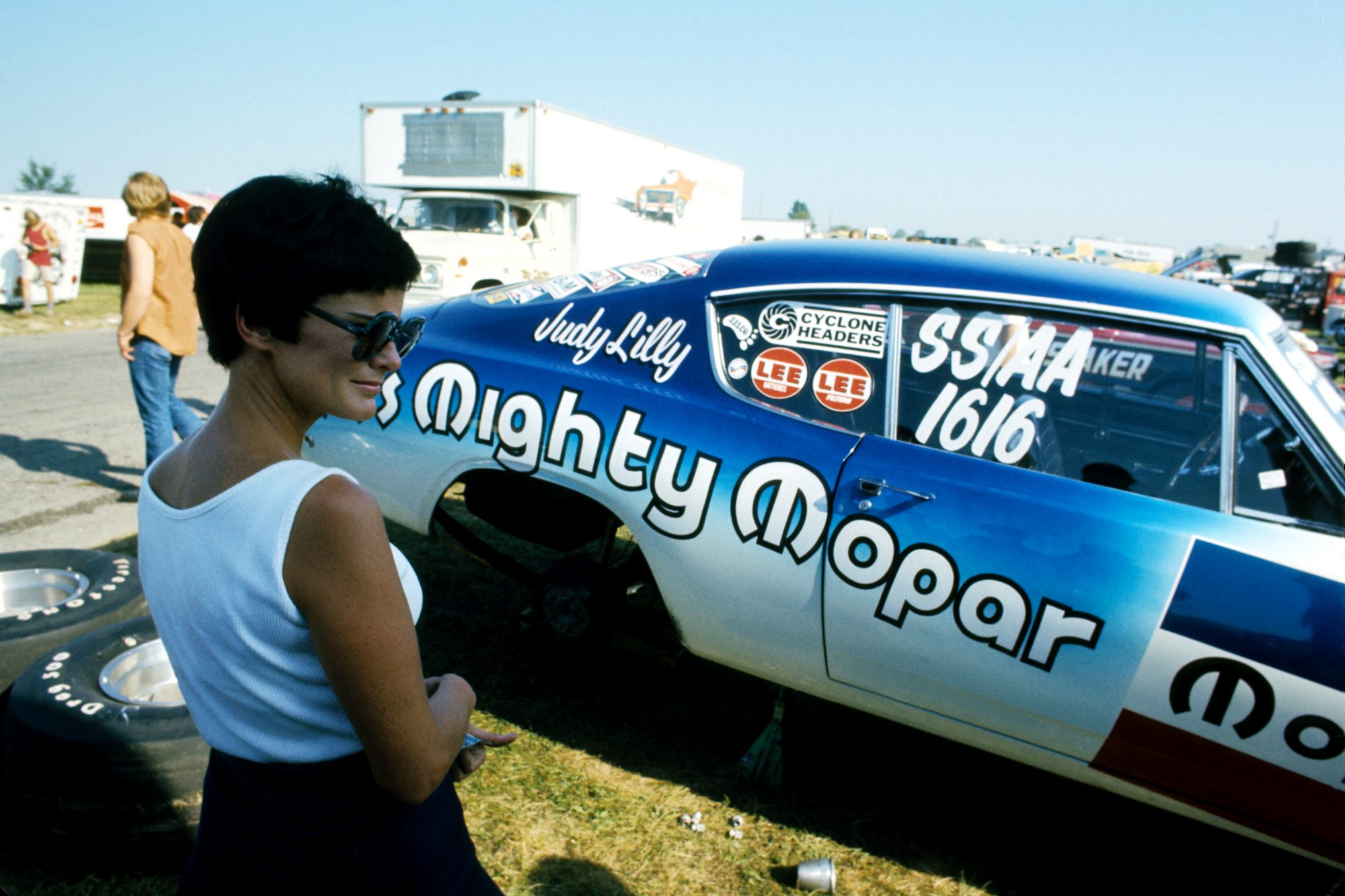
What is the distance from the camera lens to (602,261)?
44.5 ft

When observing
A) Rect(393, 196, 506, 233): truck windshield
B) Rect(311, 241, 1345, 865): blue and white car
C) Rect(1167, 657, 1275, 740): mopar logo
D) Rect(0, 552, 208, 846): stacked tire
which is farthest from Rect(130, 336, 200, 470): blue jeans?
Rect(393, 196, 506, 233): truck windshield

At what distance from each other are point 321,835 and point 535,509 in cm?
221

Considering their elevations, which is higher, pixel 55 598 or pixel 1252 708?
pixel 1252 708

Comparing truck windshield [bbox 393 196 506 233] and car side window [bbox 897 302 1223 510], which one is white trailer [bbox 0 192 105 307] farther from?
car side window [bbox 897 302 1223 510]

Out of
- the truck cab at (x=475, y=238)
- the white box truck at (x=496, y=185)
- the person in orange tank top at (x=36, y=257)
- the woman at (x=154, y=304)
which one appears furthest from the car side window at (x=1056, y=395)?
the person in orange tank top at (x=36, y=257)

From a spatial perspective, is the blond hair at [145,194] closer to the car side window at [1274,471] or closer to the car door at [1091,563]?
the car door at [1091,563]

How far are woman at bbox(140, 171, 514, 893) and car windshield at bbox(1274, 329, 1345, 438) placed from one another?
7.64 ft

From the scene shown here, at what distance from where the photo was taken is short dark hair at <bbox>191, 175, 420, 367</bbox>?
42.3 inches

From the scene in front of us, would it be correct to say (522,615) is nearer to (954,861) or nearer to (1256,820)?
(954,861)

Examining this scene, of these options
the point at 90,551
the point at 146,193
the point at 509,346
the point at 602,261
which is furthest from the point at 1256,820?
the point at 602,261

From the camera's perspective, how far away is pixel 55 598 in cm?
323

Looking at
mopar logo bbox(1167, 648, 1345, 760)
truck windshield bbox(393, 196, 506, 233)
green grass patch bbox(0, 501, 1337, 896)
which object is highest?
truck windshield bbox(393, 196, 506, 233)

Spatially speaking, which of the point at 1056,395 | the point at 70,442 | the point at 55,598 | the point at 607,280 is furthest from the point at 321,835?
the point at 70,442

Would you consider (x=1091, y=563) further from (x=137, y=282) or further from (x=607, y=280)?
(x=137, y=282)
